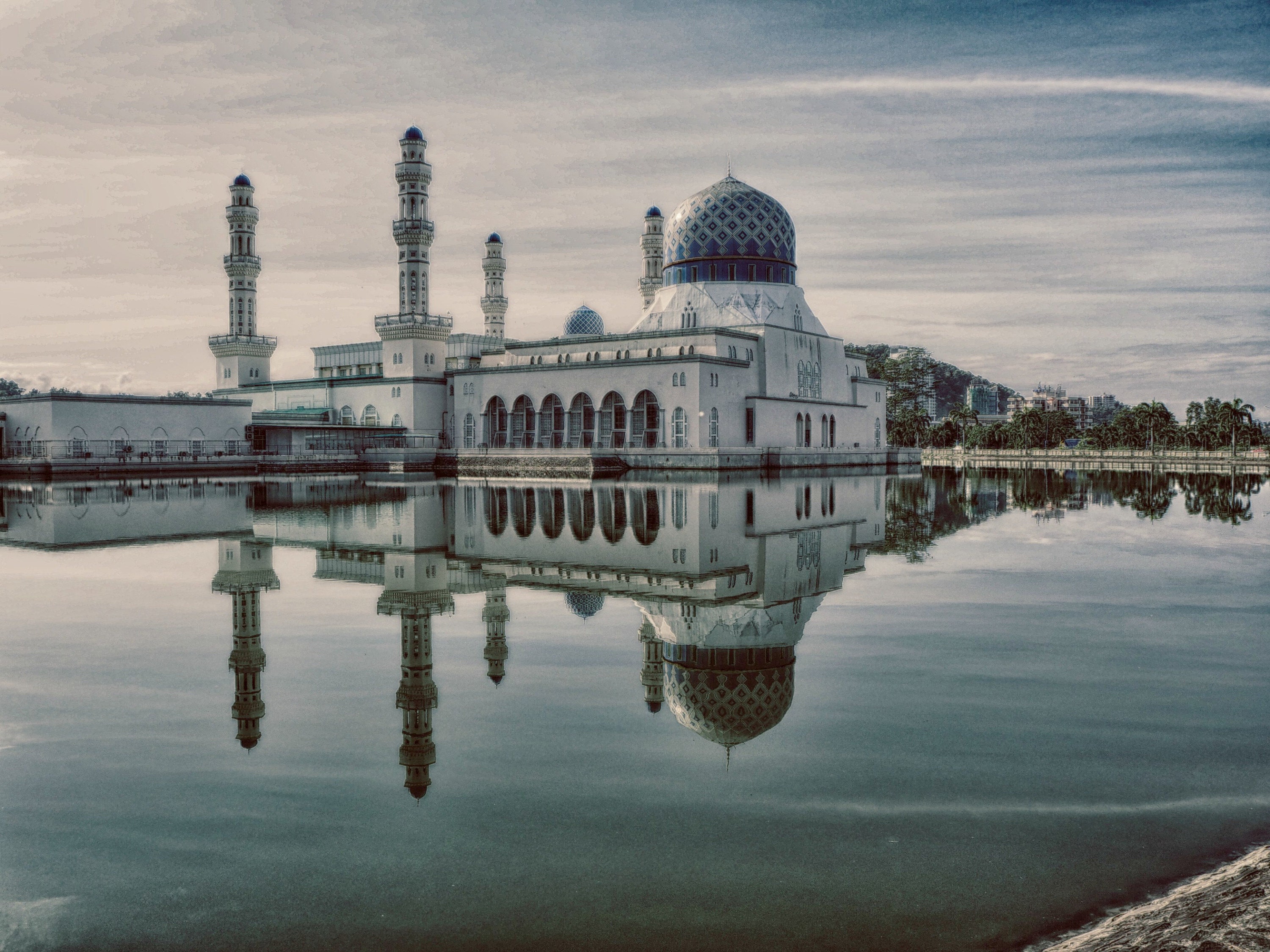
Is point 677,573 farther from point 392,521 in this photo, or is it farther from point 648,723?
point 392,521

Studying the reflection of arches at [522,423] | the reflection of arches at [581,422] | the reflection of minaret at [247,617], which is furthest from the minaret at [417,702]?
the reflection of arches at [522,423]

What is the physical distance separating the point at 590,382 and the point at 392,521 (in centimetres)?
3353

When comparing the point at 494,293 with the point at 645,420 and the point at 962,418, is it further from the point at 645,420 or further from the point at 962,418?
the point at 962,418

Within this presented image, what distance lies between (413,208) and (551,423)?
13.3 metres

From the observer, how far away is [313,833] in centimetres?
414

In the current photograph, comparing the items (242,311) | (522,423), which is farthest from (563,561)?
(242,311)

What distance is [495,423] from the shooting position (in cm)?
5669

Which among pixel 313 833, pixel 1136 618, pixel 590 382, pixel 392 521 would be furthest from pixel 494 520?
pixel 590 382

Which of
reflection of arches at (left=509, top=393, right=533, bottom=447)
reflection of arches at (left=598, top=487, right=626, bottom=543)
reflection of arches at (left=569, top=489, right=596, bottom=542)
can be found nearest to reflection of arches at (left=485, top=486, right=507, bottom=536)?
reflection of arches at (left=569, top=489, right=596, bottom=542)

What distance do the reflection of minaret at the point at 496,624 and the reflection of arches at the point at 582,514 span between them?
4.50 metres

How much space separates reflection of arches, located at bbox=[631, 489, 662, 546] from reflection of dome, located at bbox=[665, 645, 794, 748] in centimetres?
780

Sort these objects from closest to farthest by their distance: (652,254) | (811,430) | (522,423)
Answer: (522,423) → (811,430) → (652,254)

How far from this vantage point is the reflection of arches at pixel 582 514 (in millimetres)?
16844

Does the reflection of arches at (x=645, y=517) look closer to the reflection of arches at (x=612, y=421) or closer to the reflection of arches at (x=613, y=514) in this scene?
the reflection of arches at (x=613, y=514)
